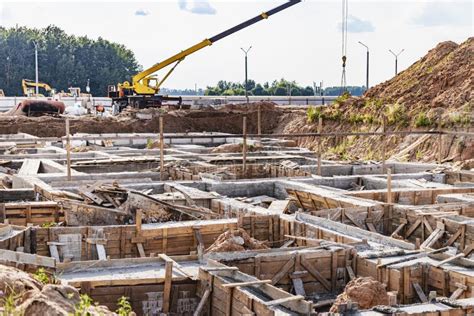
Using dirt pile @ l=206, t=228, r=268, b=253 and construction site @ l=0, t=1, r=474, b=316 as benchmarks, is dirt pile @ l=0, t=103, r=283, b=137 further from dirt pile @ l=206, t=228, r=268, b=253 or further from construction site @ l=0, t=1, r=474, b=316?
dirt pile @ l=206, t=228, r=268, b=253

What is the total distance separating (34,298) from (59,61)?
74269 millimetres

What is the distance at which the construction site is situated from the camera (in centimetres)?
935

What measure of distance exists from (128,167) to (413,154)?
10.2 m

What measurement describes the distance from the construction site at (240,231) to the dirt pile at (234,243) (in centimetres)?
3

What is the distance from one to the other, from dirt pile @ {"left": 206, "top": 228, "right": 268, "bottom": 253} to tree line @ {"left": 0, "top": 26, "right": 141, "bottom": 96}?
6630cm

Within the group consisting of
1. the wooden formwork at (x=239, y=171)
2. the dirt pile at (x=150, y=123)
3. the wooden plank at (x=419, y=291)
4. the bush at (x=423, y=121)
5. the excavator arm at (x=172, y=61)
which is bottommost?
the wooden plank at (x=419, y=291)

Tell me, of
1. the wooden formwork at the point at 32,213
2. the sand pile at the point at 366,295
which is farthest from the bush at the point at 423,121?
the sand pile at the point at 366,295

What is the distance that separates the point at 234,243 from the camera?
38.2ft

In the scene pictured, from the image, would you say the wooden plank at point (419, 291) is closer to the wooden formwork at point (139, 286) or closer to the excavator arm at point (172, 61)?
the wooden formwork at point (139, 286)

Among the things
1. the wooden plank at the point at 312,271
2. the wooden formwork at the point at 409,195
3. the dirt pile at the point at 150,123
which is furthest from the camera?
the dirt pile at the point at 150,123

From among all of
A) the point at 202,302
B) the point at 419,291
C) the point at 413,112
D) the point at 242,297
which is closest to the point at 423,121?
the point at 413,112

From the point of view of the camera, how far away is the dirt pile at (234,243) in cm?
1152

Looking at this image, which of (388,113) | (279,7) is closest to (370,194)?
(388,113)

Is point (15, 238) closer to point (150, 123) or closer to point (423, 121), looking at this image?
point (423, 121)
